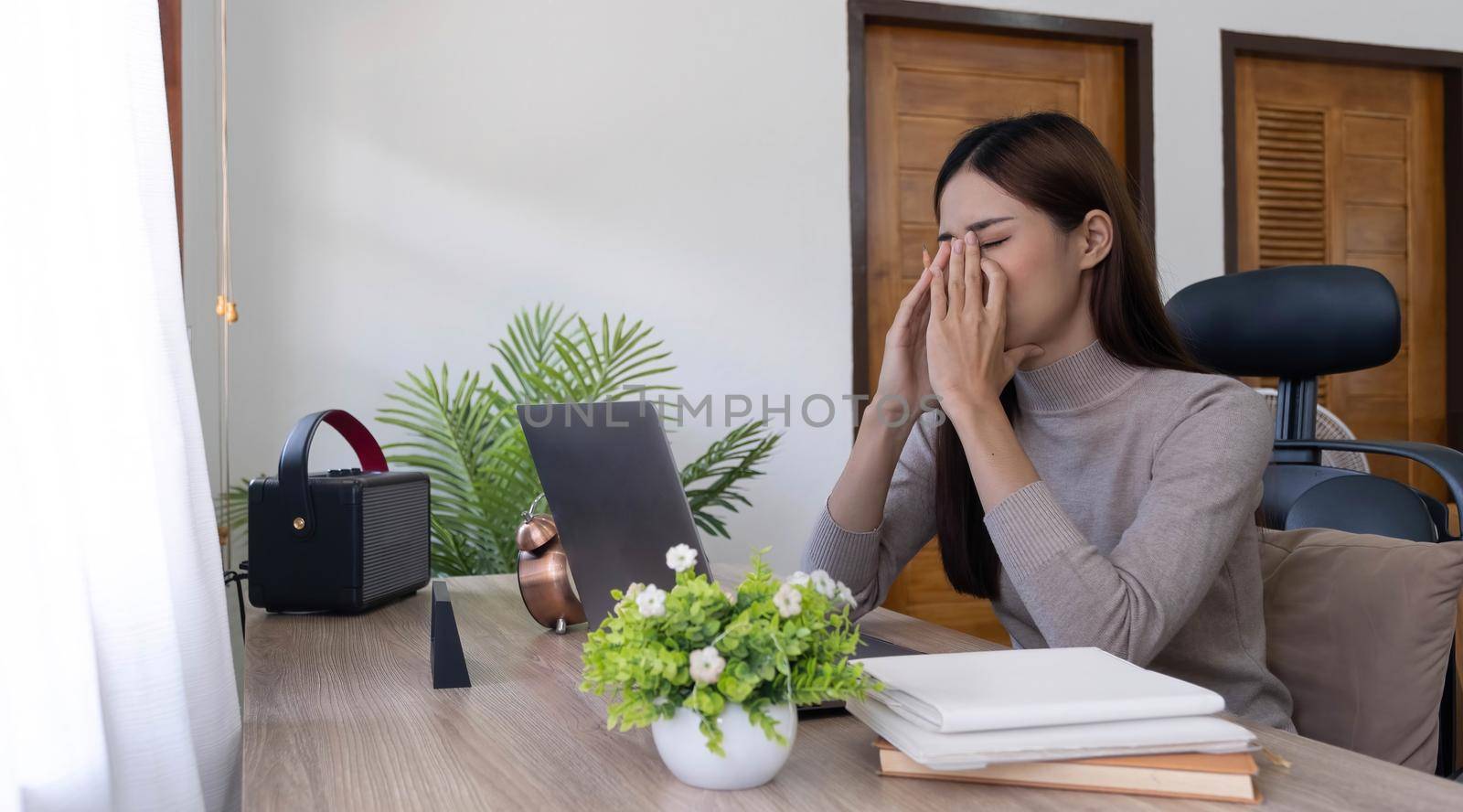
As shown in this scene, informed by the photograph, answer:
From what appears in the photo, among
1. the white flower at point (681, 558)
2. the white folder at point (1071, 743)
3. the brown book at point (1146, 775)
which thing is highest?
the white flower at point (681, 558)

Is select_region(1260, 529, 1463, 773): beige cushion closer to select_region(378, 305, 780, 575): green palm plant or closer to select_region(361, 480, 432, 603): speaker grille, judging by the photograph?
select_region(361, 480, 432, 603): speaker grille

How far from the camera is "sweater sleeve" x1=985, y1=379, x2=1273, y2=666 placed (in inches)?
40.7

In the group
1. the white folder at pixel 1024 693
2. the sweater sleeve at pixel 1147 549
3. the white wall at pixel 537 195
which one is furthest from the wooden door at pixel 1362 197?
the white folder at pixel 1024 693

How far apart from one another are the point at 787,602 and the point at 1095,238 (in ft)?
2.78

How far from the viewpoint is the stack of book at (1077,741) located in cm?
68

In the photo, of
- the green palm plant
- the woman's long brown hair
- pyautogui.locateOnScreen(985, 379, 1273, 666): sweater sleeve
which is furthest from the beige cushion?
the green palm plant

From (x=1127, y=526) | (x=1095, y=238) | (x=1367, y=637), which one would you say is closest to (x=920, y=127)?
(x=1095, y=238)

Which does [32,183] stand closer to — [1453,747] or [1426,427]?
[1453,747]

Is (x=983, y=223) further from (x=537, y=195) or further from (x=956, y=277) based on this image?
(x=537, y=195)

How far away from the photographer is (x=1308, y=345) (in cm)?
174

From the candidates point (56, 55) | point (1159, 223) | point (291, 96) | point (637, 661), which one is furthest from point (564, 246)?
point (637, 661)

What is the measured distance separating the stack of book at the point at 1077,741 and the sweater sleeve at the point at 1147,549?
0.99 ft

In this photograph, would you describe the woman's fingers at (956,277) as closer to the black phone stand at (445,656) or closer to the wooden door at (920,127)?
the black phone stand at (445,656)

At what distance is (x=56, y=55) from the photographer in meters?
0.84
